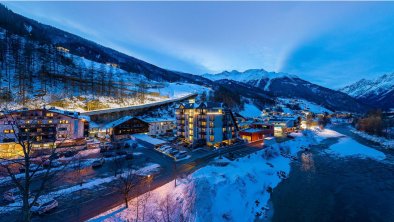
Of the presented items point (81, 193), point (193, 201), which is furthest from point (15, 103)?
point (193, 201)

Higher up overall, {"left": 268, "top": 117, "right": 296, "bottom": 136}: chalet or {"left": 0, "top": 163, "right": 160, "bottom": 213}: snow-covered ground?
{"left": 268, "top": 117, "right": 296, "bottom": 136}: chalet

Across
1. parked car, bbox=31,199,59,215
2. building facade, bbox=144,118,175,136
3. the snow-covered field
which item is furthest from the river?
building facade, bbox=144,118,175,136

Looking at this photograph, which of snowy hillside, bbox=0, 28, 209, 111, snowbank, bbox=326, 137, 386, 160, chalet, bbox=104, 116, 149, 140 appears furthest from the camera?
snowy hillside, bbox=0, 28, 209, 111

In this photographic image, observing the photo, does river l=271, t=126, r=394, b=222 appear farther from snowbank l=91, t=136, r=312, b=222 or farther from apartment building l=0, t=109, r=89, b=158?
apartment building l=0, t=109, r=89, b=158

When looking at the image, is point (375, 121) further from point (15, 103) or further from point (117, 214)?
point (15, 103)

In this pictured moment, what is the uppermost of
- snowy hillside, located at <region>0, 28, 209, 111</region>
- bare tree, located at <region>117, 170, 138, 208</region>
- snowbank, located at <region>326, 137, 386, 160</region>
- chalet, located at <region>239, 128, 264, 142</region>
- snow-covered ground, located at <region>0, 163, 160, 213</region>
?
snowy hillside, located at <region>0, 28, 209, 111</region>

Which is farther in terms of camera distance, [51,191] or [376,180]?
[376,180]

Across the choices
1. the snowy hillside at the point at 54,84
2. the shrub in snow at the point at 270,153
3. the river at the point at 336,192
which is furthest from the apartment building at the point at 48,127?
the river at the point at 336,192

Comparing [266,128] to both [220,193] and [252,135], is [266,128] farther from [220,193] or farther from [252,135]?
[220,193]

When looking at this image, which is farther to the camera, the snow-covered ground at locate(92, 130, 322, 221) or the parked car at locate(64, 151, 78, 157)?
the parked car at locate(64, 151, 78, 157)
